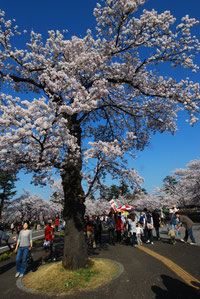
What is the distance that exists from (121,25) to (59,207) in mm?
48778

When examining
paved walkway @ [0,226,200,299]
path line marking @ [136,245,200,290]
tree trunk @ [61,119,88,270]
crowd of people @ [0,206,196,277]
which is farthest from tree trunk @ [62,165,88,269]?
path line marking @ [136,245,200,290]

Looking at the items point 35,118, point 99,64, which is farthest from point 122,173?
point 99,64

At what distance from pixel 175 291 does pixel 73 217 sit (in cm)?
360

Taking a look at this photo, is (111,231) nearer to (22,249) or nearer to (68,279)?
(22,249)

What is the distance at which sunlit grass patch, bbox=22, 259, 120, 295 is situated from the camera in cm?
531

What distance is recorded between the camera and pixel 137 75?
27.5 ft

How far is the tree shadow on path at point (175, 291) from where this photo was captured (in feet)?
14.5

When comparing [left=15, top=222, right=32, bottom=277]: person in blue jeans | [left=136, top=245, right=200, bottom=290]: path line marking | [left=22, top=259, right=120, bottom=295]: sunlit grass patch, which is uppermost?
[left=15, top=222, right=32, bottom=277]: person in blue jeans

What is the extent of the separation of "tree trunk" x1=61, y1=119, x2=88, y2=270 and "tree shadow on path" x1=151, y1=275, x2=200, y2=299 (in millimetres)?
2599

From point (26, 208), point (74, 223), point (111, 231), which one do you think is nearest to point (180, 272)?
point (74, 223)

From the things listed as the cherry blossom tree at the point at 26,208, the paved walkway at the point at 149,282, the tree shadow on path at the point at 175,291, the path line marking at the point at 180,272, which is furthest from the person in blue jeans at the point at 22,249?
the cherry blossom tree at the point at 26,208

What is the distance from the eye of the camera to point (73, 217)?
264 inches

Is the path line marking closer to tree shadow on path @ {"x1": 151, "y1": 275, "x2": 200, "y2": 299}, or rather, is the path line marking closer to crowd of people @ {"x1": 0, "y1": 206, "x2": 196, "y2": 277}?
tree shadow on path @ {"x1": 151, "y1": 275, "x2": 200, "y2": 299}

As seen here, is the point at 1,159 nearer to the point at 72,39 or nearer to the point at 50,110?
the point at 50,110
